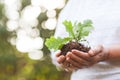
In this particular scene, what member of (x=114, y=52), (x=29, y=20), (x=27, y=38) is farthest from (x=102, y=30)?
(x=29, y=20)

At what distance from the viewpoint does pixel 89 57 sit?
1372 millimetres

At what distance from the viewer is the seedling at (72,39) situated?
4.59ft

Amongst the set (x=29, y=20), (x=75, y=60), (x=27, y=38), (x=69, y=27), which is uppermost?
(x=29, y=20)

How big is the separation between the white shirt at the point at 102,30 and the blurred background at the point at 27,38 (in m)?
2.38

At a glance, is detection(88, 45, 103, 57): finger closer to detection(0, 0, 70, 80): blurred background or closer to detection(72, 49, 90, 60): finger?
detection(72, 49, 90, 60): finger

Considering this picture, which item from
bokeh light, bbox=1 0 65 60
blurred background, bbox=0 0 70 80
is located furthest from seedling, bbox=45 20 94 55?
bokeh light, bbox=1 0 65 60

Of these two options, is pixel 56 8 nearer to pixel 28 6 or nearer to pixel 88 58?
pixel 28 6

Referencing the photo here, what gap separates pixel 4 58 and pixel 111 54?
2705 millimetres

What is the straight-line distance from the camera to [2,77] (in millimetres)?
3996

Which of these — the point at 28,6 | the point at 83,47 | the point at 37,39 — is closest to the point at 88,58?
the point at 83,47

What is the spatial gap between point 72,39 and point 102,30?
4.0 inches

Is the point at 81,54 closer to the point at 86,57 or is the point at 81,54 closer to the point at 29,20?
the point at 86,57

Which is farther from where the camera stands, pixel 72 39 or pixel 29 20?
pixel 29 20

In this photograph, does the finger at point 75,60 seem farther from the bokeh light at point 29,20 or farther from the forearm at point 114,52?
the bokeh light at point 29,20
